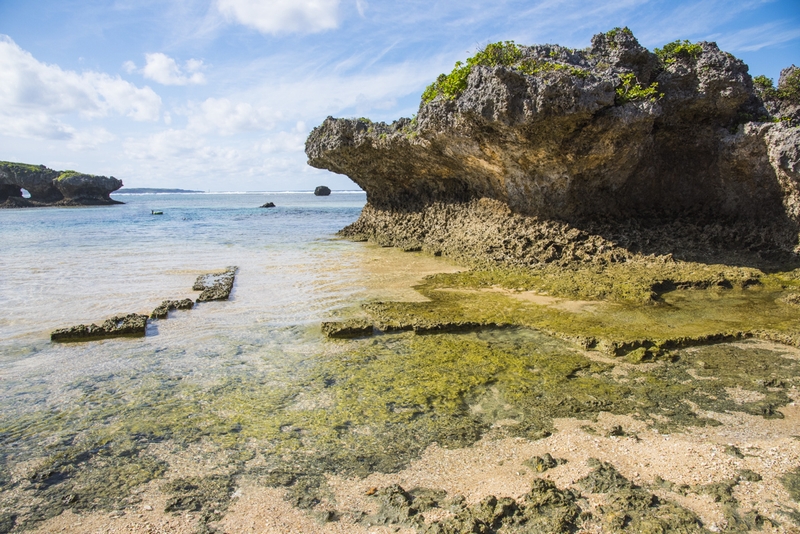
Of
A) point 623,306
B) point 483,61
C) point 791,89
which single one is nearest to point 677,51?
point 791,89

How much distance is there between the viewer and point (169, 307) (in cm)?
910

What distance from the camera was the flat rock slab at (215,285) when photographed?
32.5 ft

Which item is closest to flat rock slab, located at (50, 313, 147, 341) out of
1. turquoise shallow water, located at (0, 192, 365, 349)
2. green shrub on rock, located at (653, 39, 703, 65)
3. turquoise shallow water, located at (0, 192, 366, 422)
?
turquoise shallow water, located at (0, 192, 366, 422)

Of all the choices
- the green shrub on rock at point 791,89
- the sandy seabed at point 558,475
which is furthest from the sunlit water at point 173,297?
the green shrub on rock at point 791,89

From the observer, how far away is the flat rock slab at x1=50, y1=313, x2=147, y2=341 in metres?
7.43

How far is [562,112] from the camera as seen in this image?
1014cm

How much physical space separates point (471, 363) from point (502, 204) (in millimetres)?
8644

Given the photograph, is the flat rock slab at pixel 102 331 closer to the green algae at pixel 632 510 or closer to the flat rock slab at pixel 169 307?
the flat rock slab at pixel 169 307

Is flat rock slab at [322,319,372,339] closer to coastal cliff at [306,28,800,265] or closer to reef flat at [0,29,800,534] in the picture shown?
reef flat at [0,29,800,534]

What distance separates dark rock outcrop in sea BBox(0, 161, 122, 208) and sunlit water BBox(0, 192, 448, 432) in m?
48.4

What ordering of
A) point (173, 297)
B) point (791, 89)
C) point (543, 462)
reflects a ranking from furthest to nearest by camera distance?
point (791, 89), point (173, 297), point (543, 462)

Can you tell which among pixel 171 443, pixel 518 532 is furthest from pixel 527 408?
pixel 171 443

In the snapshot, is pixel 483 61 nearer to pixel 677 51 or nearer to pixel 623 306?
pixel 677 51

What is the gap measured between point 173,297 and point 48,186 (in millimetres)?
65087
